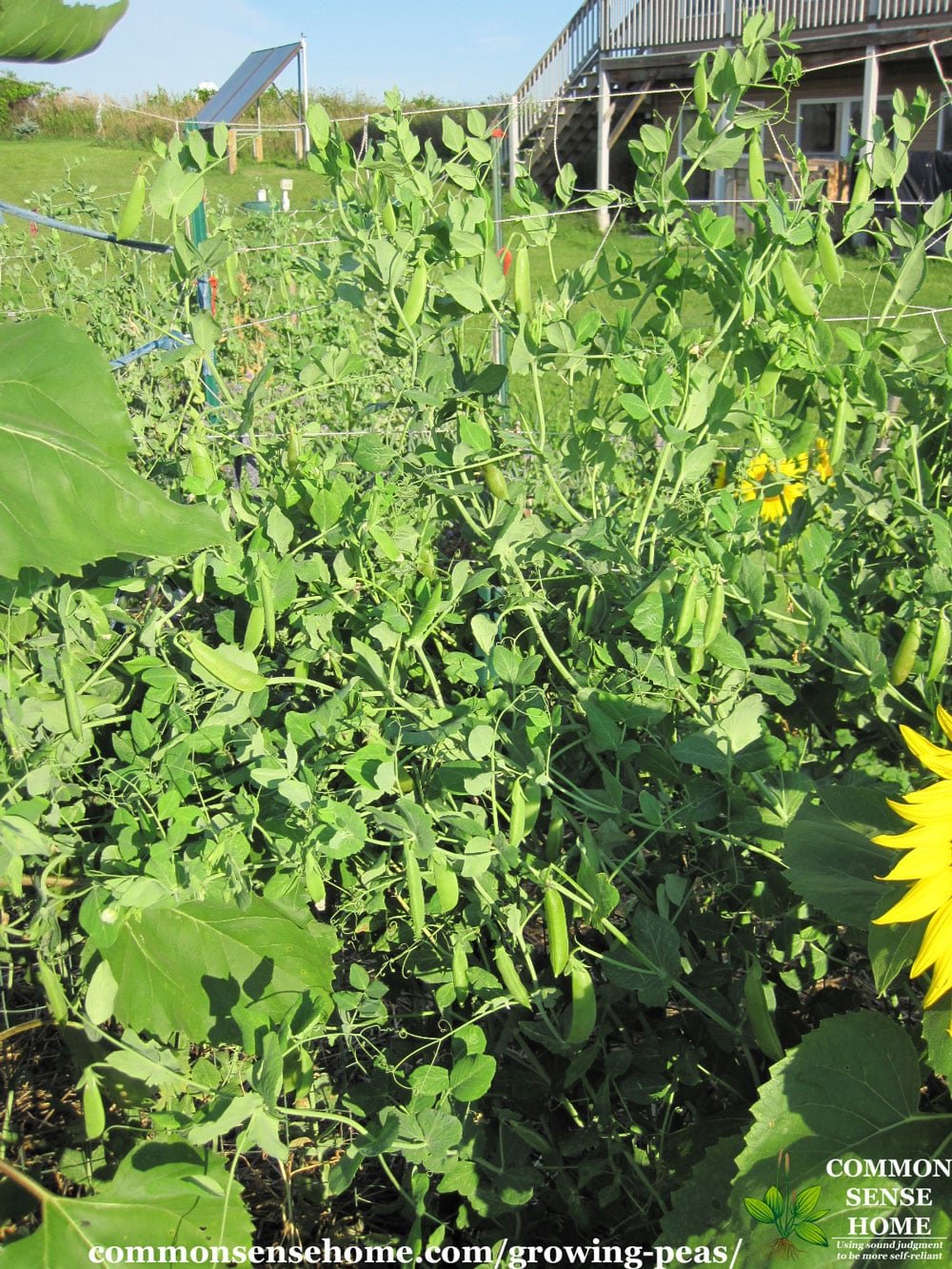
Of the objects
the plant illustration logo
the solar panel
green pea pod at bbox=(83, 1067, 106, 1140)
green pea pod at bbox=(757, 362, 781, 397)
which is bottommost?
green pea pod at bbox=(83, 1067, 106, 1140)

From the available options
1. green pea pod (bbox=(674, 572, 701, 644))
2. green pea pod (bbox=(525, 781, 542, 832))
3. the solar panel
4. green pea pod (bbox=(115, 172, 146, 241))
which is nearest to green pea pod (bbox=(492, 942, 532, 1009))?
green pea pod (bbox=(525, 781, 542, 832))

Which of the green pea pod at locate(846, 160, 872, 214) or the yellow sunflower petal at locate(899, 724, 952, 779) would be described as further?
the green pea pod at locate(846, 160, 872, 214)

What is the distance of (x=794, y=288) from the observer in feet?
3.76

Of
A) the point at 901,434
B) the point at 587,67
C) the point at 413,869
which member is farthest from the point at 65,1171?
the point at 587,67

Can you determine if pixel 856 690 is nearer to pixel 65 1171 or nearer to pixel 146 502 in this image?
pixel 146 502

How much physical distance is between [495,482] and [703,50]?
13451mm

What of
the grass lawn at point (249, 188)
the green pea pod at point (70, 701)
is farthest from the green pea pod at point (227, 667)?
the grass lawn at point (249, 188)

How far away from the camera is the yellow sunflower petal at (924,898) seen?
802 millimetres

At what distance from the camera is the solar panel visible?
3.06 m

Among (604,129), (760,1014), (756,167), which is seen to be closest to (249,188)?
(604,129)

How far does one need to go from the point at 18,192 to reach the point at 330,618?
11650 millimetres

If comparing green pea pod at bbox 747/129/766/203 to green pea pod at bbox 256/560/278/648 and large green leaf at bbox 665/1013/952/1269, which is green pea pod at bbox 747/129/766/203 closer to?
green pea pod at bbox 256/560/278/648

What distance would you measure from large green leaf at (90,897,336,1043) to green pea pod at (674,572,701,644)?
1.66ft

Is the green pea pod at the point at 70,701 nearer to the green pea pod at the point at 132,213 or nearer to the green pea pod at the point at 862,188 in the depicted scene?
the green pea pod at the point at 132,213
